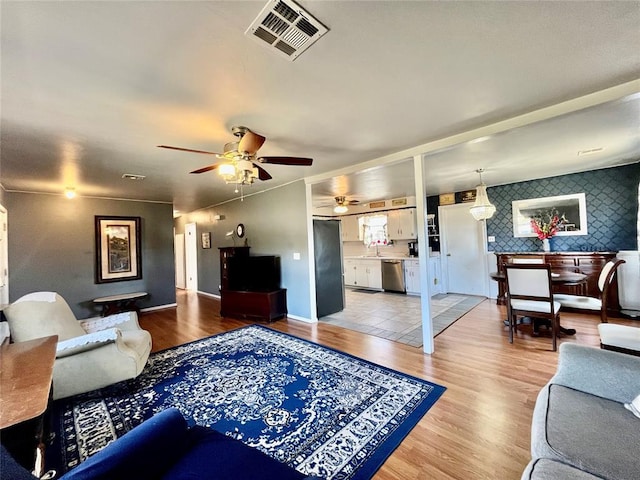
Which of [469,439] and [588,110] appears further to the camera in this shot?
[588,110]

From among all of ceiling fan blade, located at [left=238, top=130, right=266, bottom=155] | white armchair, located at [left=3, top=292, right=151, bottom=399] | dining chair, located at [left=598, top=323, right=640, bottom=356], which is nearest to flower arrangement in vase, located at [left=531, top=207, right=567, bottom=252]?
dining chair, located at [left=598, top=323, right=640, bottom=356]

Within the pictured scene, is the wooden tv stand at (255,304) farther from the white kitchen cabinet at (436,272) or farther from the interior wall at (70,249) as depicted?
the white kitchen cabinet at (436,272)

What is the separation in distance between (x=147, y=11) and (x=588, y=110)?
3.18m

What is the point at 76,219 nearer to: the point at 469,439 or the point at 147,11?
the point at 147,11

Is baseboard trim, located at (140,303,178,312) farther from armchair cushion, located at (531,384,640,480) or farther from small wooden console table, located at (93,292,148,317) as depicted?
armchair cushion, located at (531,384,640,480)

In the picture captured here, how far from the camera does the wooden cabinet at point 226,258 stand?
5102 millimetres

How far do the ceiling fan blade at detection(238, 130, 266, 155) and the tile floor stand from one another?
2.93 metres

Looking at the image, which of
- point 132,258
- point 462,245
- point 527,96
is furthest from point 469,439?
point 132,258

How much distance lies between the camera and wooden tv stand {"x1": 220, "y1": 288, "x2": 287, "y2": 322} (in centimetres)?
459

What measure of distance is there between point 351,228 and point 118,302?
5.77 meters

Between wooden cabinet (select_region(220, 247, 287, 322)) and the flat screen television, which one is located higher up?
the flat screen television

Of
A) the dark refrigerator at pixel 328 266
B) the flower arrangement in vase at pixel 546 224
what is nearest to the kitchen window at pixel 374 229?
the dark refrigerator at pixel 328 266

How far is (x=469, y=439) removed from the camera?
1.73 metres

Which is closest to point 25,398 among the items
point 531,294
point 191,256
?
point 531,294
